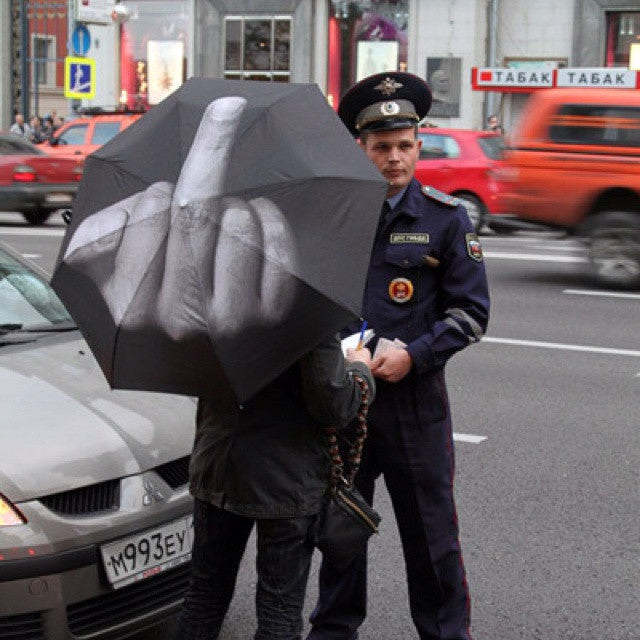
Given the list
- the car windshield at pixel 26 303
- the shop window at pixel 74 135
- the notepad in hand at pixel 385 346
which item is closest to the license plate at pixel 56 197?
the shop window at pixel 74 135

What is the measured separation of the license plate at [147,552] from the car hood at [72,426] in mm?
188

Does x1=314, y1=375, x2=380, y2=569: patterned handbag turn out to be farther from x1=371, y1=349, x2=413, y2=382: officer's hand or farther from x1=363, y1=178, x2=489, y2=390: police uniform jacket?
x1=363, y1=178, x2=489, y2=390: police uniform jacket

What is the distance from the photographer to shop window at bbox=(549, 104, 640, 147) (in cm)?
1298

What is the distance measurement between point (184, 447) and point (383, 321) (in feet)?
2.59

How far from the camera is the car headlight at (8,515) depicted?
3.49m

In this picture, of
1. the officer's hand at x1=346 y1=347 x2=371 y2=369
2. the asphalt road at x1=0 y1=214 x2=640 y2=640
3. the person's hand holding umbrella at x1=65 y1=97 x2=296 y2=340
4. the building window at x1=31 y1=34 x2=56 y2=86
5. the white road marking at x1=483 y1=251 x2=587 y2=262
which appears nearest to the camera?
the person's hand holding umbrella at x1=65 y1=97 x2=296 y2=340

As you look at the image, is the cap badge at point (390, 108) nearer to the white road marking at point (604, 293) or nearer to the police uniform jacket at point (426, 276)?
the police uniform jacket at point (426, 276)

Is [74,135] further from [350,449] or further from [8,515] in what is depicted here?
[350,449]

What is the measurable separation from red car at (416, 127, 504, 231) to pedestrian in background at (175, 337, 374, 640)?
15.2 m

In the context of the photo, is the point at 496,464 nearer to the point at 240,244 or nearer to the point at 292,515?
the point at 292,515

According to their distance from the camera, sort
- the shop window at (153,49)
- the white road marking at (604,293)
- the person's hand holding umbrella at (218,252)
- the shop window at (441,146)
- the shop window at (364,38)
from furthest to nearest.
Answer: the shop window at (153,49) < the shop window at (364,38) < the shop window at (441,146) < the white road marking at (604,293) < the person's hand holding umbrella at (218,252)

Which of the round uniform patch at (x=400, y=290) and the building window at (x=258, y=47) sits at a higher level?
the building window at (x=258, y=47)

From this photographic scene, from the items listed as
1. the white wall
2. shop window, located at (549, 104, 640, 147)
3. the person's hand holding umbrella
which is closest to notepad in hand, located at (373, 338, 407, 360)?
the person's hand holding umbrella

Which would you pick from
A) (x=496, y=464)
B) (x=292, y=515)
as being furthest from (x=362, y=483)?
(x=496, y=464)
